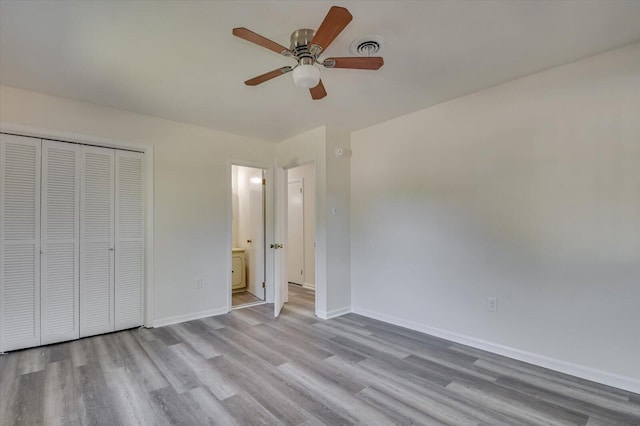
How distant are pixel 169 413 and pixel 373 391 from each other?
54.6 inches

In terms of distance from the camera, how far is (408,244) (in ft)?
11.2

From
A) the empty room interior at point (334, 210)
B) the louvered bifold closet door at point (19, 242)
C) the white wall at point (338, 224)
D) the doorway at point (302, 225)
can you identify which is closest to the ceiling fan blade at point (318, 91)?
the empty room interior at point (334, 210)

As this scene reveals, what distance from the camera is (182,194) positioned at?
3695 mm

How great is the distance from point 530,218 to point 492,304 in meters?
0.86

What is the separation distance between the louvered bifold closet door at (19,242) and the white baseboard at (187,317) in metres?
1.07

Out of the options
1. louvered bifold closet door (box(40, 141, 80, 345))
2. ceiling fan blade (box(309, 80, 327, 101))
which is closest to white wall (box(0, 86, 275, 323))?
louvered bifold closet door (box(40, 141, 80, 345))

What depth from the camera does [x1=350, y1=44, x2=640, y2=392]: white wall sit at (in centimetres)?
217

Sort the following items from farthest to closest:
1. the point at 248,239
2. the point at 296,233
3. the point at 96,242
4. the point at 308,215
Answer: the point at 296,233
the point at 308,215
the point at 248,239
the point at 96,242

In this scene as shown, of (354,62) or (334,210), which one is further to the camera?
(334,210)

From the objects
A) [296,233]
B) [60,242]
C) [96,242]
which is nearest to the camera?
[60,242]

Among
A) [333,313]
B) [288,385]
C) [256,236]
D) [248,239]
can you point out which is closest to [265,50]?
[288,385]

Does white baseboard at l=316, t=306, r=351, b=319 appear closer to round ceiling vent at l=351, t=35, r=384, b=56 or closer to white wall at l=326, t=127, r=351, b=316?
white wall at l=326, t=127, r=351, b=316

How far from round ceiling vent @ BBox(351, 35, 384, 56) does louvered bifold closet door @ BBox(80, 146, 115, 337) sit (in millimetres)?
2883

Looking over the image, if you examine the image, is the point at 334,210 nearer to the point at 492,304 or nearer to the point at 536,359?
the point at 492,304
